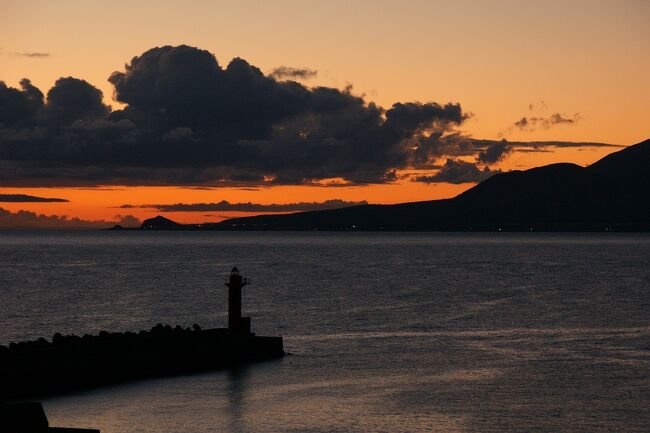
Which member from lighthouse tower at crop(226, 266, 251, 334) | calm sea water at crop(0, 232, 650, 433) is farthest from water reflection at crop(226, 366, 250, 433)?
lighthouse tower at crop(226, 266, 251, 334)

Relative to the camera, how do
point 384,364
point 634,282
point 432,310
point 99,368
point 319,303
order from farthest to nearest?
1. point 634,282
2. point 319,303
3. point 432,310
4. point 384,364
5. point 99,368

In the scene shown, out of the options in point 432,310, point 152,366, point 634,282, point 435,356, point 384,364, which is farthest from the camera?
point 634,282

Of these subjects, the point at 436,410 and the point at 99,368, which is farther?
the point at 99,368

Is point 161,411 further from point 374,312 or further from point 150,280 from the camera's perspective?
point 150,280

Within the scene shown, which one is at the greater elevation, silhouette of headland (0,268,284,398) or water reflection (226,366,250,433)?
silhouette of headland (0,268,284,398)

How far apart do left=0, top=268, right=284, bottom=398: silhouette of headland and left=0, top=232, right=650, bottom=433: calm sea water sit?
88 centimetres

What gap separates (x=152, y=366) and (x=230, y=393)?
3818mm

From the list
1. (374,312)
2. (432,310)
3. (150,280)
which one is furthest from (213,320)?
(150,280)

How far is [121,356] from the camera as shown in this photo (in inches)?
1385

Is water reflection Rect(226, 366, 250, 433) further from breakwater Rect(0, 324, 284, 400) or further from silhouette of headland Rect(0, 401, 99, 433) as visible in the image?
silhouette of headland Rect(0, 401, 99, 433)

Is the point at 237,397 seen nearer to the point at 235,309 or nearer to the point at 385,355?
the point at 235,309

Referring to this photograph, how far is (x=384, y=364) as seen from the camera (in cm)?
4138

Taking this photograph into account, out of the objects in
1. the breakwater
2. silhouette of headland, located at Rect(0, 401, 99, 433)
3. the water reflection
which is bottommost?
the water reflection

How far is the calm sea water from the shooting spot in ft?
97.3
